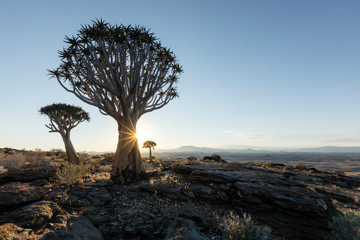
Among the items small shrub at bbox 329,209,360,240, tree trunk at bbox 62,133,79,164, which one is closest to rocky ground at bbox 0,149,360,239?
small shrub at bbox 329,209,360,240

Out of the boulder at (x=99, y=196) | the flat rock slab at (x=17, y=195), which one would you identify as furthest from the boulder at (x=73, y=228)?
the flat rock slab at (x=17, y=195)

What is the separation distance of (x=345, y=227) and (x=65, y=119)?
23948 mm

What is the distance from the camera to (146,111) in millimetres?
11711

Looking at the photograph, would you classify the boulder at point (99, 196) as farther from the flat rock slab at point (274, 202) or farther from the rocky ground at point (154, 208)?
the flat rock slab at point (274, 202)

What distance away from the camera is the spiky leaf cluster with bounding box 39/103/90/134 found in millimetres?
20047

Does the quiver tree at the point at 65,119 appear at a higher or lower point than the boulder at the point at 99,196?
higher

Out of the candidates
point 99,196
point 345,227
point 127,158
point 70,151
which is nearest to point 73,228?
point 99,196

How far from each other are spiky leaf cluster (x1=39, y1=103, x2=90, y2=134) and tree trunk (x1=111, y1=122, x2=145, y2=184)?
13.7 m

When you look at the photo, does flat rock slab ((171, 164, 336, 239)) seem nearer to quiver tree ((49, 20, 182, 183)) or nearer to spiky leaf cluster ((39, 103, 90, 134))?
quiver tree ((49, 20, 182, 183))

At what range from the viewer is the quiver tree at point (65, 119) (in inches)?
774

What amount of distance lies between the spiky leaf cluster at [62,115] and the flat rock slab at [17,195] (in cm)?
1575

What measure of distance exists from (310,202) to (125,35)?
11896 mm

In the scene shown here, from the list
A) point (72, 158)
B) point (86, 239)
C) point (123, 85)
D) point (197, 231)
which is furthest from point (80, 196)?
point (72, 158)

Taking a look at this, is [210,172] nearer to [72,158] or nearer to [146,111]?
[146,111]
